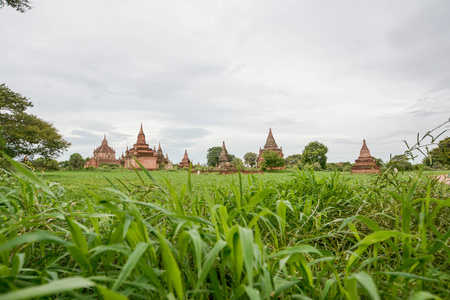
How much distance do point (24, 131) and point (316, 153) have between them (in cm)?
4162

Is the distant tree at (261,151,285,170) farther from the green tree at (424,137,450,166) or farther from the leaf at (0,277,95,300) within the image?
the leaf at (0,277,95,300)

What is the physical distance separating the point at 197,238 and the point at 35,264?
2.54 ft

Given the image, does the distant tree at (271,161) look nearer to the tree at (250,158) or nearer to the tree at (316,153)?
the tree at (316,153)

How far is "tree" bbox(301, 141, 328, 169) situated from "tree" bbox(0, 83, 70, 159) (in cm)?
3644

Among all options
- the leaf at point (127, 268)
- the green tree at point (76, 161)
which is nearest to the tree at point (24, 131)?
the leaf at point (127, 268)

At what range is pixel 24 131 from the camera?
55.0 feet

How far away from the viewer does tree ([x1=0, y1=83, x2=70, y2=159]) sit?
1645cm

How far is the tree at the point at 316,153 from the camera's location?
44.9 m

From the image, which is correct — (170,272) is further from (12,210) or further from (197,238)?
(12,210)

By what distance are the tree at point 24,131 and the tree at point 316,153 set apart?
36.4 metres

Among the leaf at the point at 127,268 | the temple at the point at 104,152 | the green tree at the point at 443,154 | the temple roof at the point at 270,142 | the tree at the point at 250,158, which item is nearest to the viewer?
the leaf at the point at 127,268

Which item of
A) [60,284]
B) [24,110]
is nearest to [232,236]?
[60,284]

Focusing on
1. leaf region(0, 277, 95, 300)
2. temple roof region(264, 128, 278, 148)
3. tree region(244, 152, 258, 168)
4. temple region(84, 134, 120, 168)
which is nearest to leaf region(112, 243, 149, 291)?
leaf region(0, 277, 95, 300)

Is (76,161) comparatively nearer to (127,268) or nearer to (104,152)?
(104,152)
